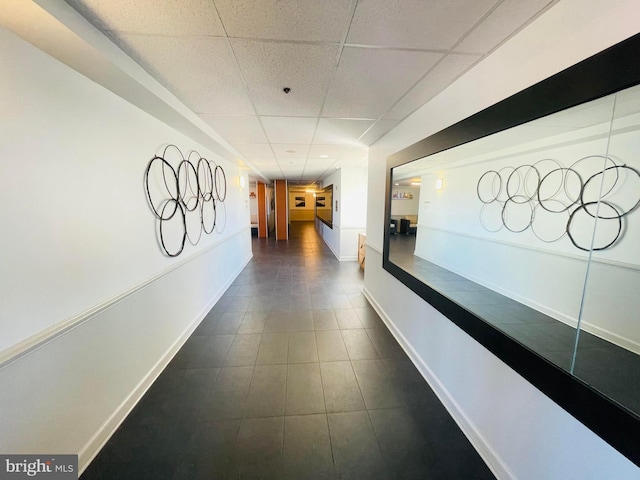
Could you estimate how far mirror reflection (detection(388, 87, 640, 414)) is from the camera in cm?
132

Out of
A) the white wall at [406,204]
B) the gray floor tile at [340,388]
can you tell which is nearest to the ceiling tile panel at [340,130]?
the white wall at [406,204]

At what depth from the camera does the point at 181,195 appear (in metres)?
2.68

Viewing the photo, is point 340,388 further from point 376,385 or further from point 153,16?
point 153,16

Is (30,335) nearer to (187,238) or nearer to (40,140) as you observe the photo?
(40,140)

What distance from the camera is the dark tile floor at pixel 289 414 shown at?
1427mm

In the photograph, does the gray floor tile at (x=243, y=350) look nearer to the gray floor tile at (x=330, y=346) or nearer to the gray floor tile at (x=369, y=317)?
the gray floor tile at (x=330, y=346)

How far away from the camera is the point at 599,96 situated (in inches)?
35.9

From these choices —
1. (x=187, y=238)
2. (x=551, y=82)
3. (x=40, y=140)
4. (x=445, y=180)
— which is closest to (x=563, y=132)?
(x=551, y=82)

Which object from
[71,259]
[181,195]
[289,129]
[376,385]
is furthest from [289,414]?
[289,129]

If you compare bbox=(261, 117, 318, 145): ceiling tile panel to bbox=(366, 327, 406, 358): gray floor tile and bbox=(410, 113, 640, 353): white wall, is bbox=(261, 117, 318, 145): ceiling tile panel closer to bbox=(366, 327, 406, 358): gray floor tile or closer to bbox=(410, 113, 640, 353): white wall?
bbox=(410, 113, 640, 353): white wall

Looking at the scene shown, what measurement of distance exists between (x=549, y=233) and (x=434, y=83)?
6.46 ft

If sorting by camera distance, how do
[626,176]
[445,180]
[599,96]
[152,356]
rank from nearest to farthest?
[599,96] < [626,176] < [152,356] < [445,180]

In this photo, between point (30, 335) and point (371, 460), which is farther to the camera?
point (371, 460)

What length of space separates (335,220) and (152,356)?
5.51m
